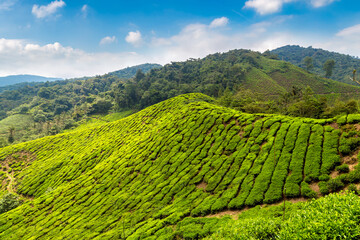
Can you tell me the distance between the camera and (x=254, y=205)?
18047mm

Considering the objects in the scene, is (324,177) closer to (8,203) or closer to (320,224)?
(320,224)

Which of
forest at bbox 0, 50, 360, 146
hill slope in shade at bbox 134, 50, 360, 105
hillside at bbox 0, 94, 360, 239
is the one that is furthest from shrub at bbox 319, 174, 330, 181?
hill slope in shade at bbox 134, 50, 360, 105

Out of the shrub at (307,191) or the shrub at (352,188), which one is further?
the shrub at (307,191)

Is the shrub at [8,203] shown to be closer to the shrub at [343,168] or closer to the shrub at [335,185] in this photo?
the shrub at [335,185]

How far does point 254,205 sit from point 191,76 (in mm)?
139134

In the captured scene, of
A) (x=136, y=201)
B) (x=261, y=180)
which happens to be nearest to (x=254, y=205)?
(x=261, y=180)

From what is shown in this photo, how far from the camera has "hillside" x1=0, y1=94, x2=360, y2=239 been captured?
1845cm

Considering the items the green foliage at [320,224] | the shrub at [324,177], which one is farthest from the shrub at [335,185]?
the green foliage at [320,224]

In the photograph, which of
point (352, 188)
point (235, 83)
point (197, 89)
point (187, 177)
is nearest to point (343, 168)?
point (352, 188)

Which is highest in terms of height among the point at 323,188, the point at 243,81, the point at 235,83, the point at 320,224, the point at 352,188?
the point at 243,81

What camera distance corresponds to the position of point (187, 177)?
86.3ft

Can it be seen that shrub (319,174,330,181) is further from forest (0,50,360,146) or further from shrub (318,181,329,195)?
forest (0,50,360,146)

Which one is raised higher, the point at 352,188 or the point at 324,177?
the point at 352,188

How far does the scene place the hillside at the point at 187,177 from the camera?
18.5 meters
